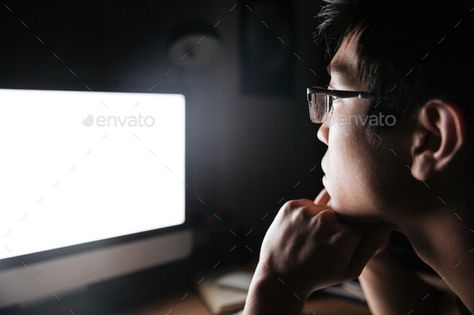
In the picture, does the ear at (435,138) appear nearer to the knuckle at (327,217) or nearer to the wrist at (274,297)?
the knuckle at (327,217)

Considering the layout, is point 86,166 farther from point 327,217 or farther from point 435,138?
point 435,138

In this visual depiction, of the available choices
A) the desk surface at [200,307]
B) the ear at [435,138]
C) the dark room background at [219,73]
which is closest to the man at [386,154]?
the ear at [435,138]

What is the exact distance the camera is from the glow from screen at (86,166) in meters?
0.72

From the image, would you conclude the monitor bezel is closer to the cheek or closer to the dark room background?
the dark room background

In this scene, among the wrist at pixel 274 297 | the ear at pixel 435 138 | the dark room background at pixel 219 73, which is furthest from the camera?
the dark room background at pixel 219 73

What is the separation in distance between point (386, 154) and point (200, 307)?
0.49 meters

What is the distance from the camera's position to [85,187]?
0.80 metres

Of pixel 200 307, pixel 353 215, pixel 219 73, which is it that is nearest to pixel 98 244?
pixel 200 307

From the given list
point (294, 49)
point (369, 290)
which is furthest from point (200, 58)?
point (369, 290)

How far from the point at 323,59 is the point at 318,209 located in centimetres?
74

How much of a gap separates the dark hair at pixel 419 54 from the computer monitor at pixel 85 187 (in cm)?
46

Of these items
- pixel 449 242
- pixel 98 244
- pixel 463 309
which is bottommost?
pixel 463 309

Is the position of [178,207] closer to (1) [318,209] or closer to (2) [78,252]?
(2) [78,252]

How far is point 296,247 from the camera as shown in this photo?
2.25ft
